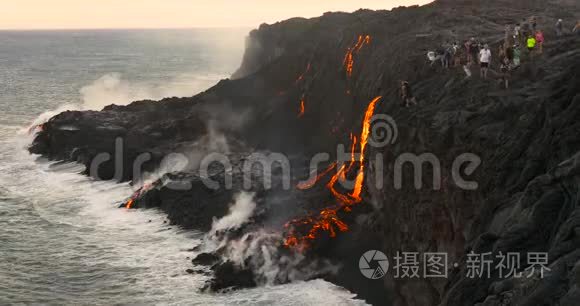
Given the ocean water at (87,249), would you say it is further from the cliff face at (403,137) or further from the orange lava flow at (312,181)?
the orange lava flow at (312,181)

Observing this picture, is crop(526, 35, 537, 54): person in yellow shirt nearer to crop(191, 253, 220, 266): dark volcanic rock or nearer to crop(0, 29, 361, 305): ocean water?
crop(0, 29, 361, 305): ocean water

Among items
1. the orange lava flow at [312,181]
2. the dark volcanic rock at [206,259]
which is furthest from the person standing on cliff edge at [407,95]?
the dark volcanic rock at [206,259]

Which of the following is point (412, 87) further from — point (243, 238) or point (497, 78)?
Result: point (243, 238)

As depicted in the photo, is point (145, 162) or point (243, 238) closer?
point (243, 238)

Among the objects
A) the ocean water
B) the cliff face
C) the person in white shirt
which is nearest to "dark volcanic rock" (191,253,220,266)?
the ocean water

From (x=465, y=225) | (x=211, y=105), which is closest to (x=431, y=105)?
(x=465, y=225)
